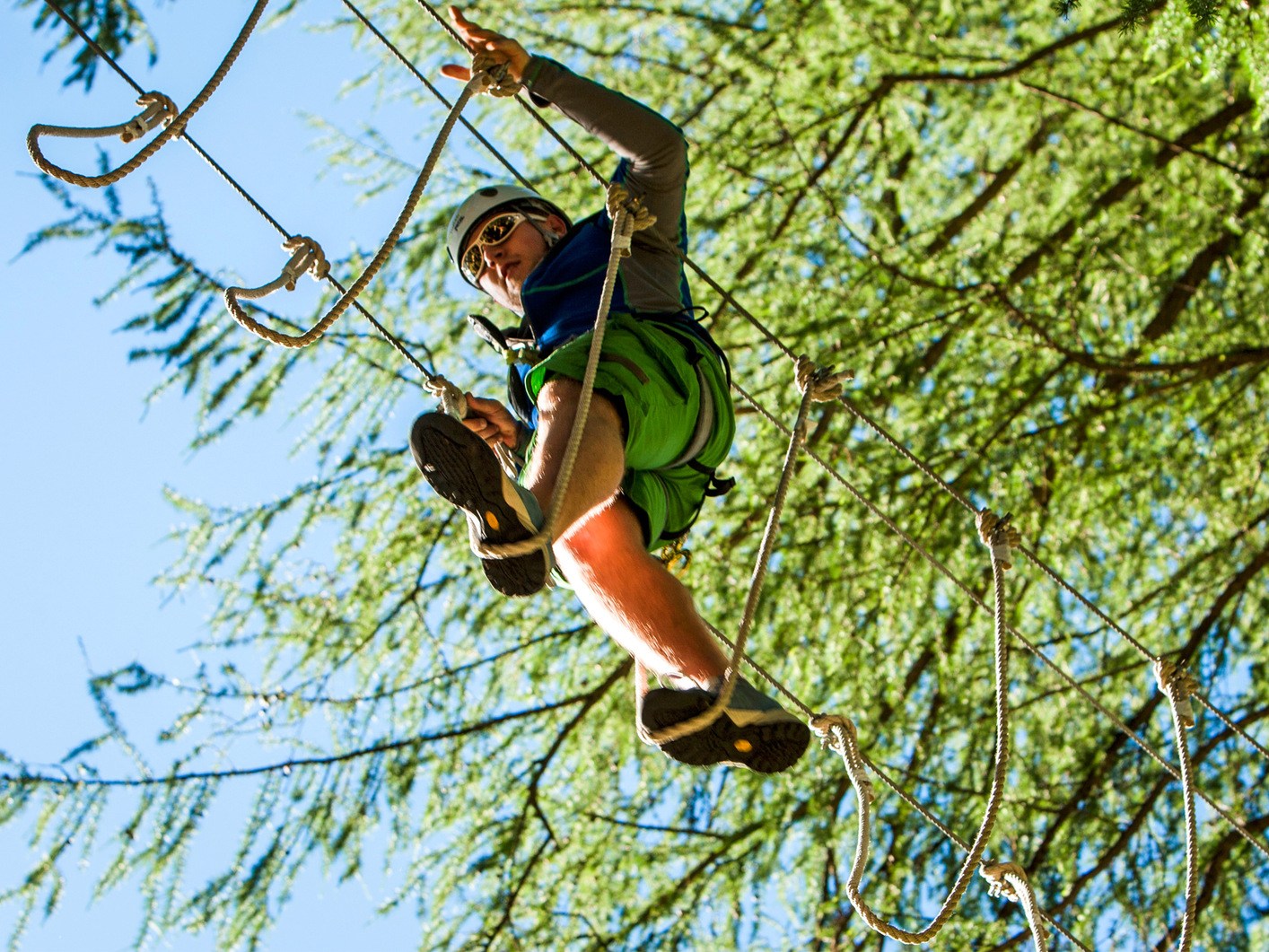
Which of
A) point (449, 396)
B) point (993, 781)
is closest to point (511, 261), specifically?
point (449, 396)

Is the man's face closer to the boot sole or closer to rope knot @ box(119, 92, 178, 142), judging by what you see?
rope knot @ box(119, 92, 178, 142)

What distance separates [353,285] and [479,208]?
0.90 metres

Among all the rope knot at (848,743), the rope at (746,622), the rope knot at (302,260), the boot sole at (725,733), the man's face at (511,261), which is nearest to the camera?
the rope at (746,622)

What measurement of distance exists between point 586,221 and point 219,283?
1.23 meters

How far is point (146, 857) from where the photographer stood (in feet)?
9.49

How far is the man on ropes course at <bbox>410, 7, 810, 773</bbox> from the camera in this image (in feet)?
5.21

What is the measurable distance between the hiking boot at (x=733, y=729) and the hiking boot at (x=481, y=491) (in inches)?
10.1

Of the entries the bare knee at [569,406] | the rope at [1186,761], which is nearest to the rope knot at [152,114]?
the bare knee at [569,406]

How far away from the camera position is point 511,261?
7.75ft

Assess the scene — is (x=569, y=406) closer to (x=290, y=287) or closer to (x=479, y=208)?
(x=290, y=287)

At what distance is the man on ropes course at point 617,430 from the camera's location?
159 cm

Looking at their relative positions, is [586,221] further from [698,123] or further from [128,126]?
[698,123]

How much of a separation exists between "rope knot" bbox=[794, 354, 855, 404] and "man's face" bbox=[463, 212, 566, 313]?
1.91ft

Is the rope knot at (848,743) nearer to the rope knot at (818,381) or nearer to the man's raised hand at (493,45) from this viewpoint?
the rope knot at (818,381)
